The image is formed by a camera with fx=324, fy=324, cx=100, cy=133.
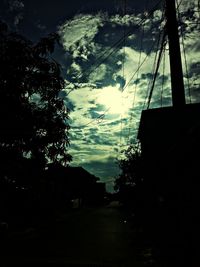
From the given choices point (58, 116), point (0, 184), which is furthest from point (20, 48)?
point (0, 184)

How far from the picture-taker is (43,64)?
6.58 metres

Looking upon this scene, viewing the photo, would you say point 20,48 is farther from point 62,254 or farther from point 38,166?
point 62,254

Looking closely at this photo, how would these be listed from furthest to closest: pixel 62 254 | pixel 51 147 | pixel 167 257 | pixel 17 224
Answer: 1. pixel 17 224
2. pixel 62 254
3. pixel 167 257
4. pixel 51 147

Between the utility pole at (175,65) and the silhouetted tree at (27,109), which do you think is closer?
the silhouetted tree at (27,109)

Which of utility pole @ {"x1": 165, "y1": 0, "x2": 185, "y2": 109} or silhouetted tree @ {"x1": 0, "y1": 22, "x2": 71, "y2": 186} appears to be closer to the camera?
silhouetted tree @ {"x1": 0, "y1": 22, "x2": 71, "y2": 186}

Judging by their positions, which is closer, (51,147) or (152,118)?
(51,147)

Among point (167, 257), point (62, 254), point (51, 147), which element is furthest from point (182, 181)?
point (62, 254)

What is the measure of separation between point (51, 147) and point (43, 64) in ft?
5.85

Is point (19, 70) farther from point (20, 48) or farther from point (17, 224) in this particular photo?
point (17, 224)

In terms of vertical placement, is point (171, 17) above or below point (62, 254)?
above

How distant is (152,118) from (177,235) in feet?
54.2

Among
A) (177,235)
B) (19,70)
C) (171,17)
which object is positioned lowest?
(177,235)

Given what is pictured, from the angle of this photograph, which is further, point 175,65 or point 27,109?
point 175,65

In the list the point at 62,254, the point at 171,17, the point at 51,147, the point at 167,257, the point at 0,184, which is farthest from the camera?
the point at 62,254
